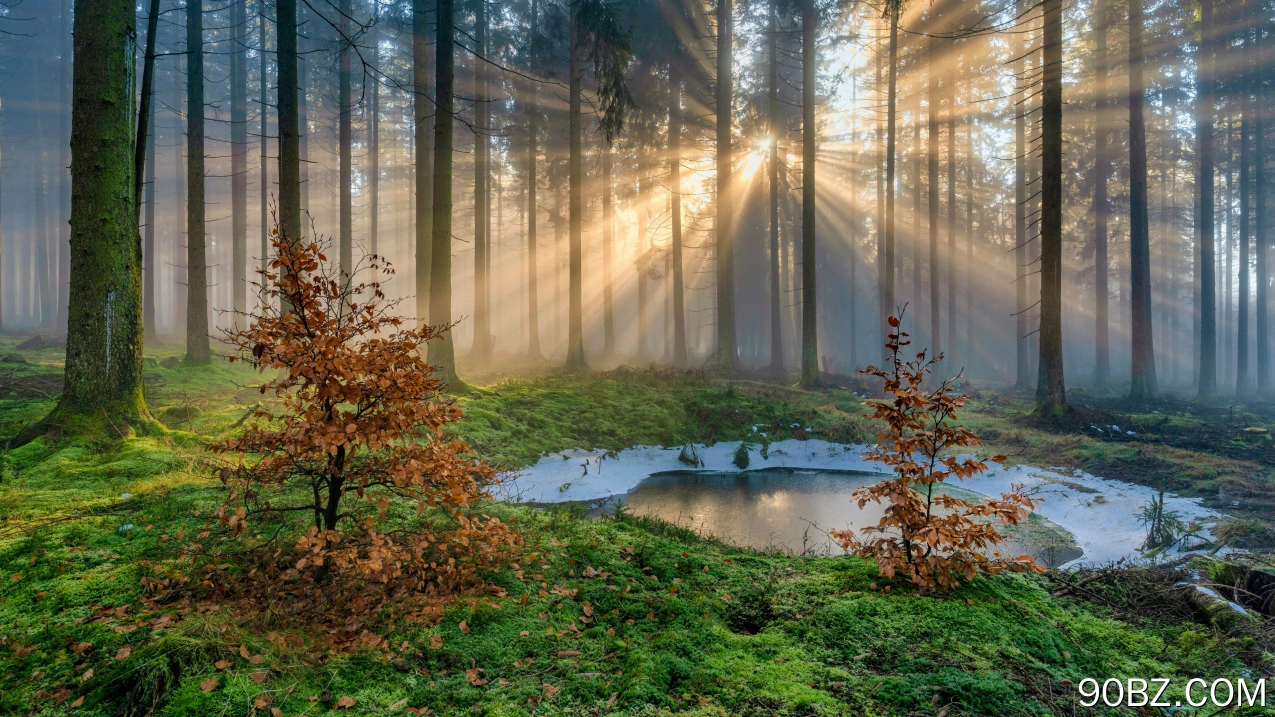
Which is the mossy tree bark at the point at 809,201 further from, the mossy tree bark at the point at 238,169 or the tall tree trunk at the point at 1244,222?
the mossy tree bark at the point at 238,169

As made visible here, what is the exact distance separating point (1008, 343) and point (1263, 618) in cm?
5384

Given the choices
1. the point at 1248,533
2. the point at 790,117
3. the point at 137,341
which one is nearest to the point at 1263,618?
the point at 1248,533

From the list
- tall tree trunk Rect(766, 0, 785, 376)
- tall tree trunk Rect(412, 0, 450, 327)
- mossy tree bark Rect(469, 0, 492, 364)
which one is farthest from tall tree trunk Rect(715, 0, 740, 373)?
tall tree trunk Rect(412, 0, 450, 327)

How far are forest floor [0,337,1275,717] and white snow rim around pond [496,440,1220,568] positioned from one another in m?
2.51

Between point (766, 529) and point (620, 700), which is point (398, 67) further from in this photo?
point (620, 700)

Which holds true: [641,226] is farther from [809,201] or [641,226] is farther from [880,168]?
[809,201]

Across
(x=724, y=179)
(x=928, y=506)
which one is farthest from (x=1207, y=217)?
(x=928, y=506)

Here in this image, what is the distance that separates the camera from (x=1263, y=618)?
3715mm

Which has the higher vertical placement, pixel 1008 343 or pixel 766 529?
pixel 1008 343

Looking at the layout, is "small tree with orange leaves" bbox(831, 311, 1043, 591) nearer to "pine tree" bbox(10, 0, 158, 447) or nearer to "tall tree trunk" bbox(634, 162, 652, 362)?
"pine tree" bbox(10, 0, 158, 447)

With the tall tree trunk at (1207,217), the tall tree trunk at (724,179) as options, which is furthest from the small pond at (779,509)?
the tall tree trunk at (1207,217)

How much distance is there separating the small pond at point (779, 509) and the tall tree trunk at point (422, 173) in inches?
310

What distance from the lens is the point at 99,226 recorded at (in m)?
6.36

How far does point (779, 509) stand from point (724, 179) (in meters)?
14.3
